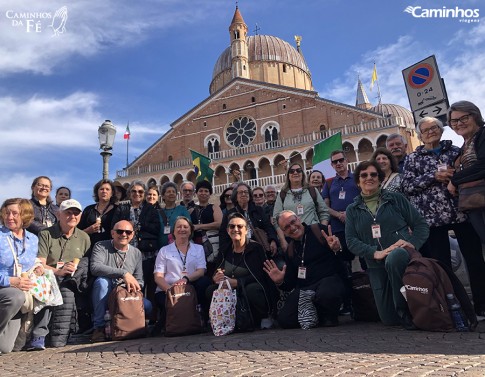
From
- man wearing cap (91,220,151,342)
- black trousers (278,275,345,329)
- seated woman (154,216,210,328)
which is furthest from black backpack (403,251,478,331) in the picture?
man wearing cap (91,220,151,342)

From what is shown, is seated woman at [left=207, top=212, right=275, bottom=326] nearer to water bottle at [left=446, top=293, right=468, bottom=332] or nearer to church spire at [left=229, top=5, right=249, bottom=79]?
water bottle at [left=446, top=293, right=468, bottom=332]

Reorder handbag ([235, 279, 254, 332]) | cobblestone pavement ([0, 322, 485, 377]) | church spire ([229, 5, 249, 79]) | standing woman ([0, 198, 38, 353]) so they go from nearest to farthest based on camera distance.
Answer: cobblestone pavement ([0, 322, 485, 377]) < standing woman ([0, 198, 38, 353]) < handbag ([235, 279, 254, 332]) < church spire ([229, 5, 249, 79])

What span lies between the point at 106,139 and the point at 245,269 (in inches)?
225

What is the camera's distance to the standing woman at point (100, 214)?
231 inches

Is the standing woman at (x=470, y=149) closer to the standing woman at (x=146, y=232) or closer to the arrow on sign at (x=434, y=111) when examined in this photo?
the arrow on sign at (x=434, y=111)

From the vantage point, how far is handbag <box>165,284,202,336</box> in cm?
473

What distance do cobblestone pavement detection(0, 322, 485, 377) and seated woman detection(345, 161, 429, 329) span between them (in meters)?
0.37

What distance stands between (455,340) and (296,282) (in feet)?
6.68

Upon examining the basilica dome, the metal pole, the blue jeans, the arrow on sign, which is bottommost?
the blue jeans

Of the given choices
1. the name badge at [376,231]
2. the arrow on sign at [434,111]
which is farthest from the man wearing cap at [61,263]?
the arrow on sign at [434,111]

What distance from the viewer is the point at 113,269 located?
501cm

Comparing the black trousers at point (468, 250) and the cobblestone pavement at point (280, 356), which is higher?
the black trousers at point (468, 250)

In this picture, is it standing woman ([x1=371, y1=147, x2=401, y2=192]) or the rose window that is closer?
standing woman ([x1=371, y1=147, x2=401, y2=192])

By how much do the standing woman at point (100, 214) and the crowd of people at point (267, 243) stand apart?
0.05 feet
